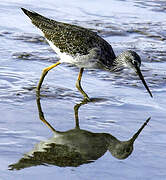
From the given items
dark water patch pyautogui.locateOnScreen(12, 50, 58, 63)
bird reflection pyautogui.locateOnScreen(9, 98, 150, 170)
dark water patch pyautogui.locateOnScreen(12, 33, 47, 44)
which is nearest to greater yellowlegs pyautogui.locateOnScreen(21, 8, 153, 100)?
dark water patch pyautogui.locateOnScreen(12, 50, 58, 63)

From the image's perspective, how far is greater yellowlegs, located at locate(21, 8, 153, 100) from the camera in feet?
Result: 25.6

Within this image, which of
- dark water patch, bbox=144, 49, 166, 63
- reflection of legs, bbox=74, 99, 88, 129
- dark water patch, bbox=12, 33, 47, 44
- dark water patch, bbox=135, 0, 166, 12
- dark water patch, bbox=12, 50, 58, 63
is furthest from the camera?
dark water patch, bbox=135, 0, 166, 12

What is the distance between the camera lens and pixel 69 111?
23.5 ft

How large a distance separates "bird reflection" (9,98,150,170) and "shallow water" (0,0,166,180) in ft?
0.23

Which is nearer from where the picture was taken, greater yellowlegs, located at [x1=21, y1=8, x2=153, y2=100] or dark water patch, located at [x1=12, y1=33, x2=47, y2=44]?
greater yellowlegs, located at [x1=21, y1=8, x2=153, y2=100]

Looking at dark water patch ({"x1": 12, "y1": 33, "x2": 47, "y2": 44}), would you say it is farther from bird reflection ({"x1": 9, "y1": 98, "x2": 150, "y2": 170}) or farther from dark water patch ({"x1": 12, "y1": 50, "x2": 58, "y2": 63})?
bird reflection ({"x1": 9, "y1": 98, "x2": 150, "y2": 170})

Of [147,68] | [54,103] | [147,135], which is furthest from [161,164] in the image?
[147,68]

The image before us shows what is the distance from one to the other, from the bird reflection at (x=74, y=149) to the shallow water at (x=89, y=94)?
0.07m

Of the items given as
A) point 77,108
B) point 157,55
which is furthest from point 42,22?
point 157,55

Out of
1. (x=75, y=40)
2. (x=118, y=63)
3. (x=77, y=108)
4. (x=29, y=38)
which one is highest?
(x=75, y=40)

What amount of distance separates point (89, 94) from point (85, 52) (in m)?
0.61

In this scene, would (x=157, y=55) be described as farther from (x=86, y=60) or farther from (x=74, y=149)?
(x=74, y=149)

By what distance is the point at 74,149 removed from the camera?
5.99 metres

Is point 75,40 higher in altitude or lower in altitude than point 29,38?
higher
